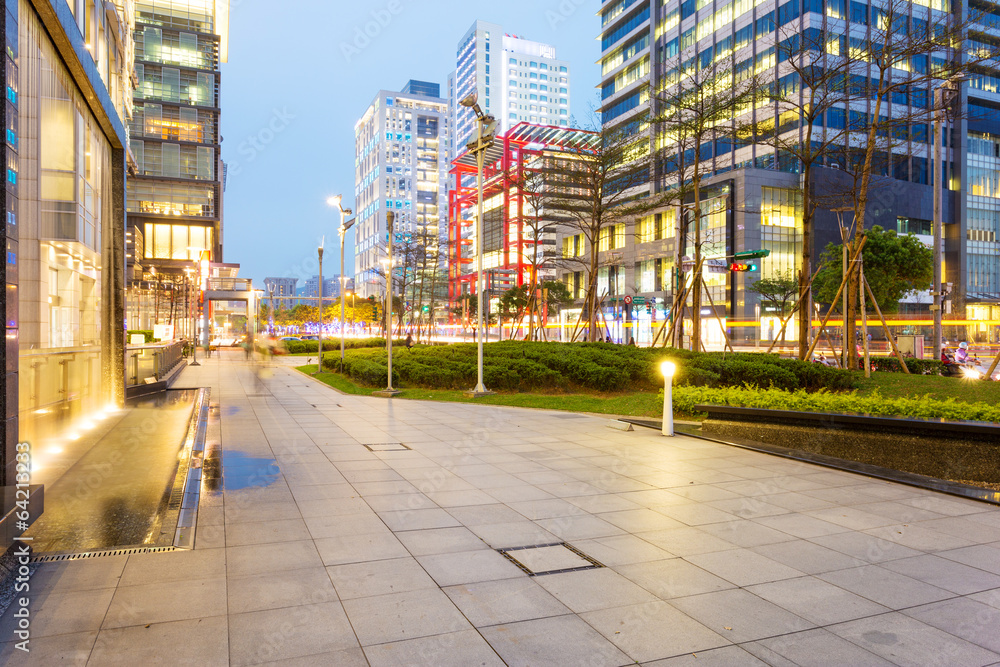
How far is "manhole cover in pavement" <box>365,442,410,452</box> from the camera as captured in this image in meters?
10.1

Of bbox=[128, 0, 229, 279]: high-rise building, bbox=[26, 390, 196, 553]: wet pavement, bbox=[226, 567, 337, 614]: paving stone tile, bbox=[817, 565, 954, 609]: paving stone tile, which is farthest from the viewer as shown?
bbox=[128, 0, 229, 279]: high-rise building

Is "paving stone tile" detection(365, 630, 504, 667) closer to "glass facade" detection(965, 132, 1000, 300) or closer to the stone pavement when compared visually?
the stone pavement

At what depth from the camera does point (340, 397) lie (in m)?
19.0

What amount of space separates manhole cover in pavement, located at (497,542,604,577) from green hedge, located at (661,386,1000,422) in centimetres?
666

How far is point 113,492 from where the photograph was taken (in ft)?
23.0

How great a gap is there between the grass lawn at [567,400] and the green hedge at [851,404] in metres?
1.69

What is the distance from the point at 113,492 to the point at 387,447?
4151 millimetres

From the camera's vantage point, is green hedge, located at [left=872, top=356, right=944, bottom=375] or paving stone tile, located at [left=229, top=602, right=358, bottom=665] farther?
green hedge, located at [left=872, top=356, right=944, bottom=375]

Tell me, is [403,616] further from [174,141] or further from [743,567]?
[174,141]

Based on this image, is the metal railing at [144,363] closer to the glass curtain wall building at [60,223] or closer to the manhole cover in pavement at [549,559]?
the glass curtain wall building at [60,223]

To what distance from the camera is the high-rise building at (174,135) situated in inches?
2339

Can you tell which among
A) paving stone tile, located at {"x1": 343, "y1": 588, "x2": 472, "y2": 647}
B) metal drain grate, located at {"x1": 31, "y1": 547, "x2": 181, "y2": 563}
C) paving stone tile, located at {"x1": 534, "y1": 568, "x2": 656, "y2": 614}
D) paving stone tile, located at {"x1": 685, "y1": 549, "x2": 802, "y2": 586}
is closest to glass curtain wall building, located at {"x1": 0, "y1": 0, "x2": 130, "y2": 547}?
metal drain grate, located at {"x1": 31, "y1": 547, "x2": 181, "y2": 563}

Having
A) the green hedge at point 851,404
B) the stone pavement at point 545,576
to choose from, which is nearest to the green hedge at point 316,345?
the green hedge at point 851,404

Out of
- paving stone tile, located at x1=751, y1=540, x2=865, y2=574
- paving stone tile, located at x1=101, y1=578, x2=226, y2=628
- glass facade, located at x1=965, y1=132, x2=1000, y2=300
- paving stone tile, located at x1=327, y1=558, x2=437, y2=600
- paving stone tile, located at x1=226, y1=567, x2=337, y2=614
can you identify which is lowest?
paving stone tile, located at x1=751, y1=540, x2=865, y2=574
